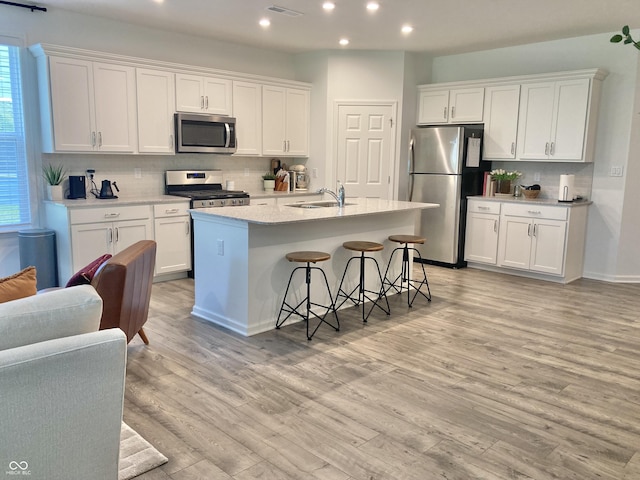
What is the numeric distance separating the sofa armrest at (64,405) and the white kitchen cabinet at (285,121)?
5002 millimetres

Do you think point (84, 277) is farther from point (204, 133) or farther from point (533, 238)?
point (533, 238)

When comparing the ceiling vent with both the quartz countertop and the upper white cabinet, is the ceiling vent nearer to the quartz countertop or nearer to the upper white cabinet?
the quartz countertop

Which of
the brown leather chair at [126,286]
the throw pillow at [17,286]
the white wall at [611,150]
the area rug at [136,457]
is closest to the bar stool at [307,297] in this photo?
the brown leather chair at [126,286]

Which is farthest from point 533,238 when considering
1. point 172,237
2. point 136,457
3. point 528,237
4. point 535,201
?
point 136,457

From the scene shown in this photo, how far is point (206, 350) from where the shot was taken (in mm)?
3600

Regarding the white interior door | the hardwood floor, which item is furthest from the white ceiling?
the hardwood floor

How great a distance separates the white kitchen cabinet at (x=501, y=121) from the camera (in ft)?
20.0

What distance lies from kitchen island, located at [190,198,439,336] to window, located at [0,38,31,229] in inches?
80.6

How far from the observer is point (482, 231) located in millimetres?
6285

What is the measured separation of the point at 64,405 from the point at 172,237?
12.6ft

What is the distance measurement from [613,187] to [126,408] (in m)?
5.47

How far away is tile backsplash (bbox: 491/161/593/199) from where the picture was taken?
233 inches

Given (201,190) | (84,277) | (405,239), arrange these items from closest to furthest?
(84,277)
(405,239)
(201,190)

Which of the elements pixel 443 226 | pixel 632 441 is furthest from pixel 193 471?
pixel 443 226
